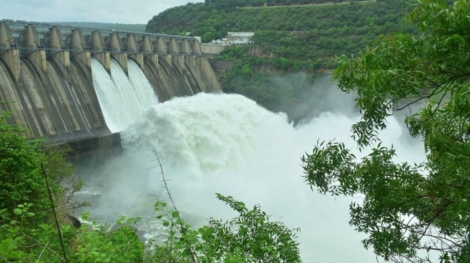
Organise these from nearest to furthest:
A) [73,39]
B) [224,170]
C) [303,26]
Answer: [224,170]
[73,39]
[303,26]

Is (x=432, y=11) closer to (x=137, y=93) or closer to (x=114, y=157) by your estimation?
(x=114, y=157)

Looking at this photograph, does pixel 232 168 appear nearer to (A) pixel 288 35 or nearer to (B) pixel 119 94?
(B) pixel 119 94

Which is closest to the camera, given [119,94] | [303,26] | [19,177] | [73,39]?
[19,177]

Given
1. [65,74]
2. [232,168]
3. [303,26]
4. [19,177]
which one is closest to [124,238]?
[19,177]

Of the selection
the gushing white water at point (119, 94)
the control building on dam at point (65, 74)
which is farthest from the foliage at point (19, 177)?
the gushing white water at point (119, 94)

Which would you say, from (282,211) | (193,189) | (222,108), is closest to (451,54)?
(282,211)

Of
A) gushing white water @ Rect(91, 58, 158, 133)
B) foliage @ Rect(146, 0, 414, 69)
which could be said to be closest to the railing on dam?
gushing white water @ Rect(91, 58, 158, 133)
